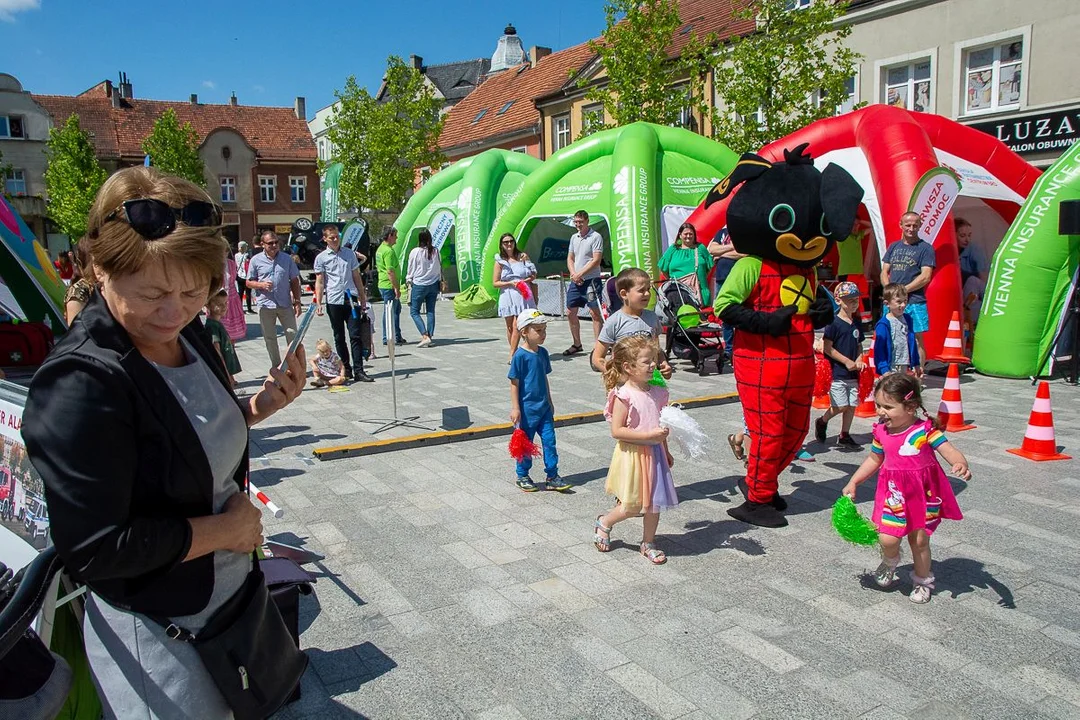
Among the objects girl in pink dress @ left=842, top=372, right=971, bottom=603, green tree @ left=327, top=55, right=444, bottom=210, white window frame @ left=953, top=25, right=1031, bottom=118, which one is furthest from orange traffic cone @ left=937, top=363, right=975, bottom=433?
green tree @ left=327, top=55, right=444, bottom=210

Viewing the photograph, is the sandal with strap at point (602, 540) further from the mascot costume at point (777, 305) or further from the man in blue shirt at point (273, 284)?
the man in blue shirt at point (273, 284)

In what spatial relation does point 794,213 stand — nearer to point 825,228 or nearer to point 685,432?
point 825,228

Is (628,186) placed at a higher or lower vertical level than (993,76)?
lower

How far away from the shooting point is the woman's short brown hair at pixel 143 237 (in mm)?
1614

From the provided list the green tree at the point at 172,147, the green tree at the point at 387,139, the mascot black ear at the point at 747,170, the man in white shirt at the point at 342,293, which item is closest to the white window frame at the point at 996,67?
the man in white shirt at the point at 342,293

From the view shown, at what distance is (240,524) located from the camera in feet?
5.77

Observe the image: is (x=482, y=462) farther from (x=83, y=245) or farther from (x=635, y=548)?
(x=83, y=245)

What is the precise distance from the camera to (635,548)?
480cm

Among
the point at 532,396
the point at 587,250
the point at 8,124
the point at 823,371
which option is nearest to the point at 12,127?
the point at 8,124

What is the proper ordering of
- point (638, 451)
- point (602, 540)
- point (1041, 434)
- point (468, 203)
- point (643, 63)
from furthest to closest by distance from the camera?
point (643, 63), point (468, 203), point (1041, 434), point (602, 540), point (638, 451)

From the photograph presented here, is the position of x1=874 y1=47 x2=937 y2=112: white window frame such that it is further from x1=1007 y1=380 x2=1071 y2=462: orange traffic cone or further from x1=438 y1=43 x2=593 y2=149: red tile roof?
x1=1007 y1=380 x2=1071 y2=462: orange traffic cone

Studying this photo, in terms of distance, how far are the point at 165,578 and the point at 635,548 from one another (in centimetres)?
346

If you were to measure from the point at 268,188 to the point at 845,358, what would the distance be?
53.1 metres

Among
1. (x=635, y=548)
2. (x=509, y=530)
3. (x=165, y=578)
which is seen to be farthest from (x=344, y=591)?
(x=165, y=578)
